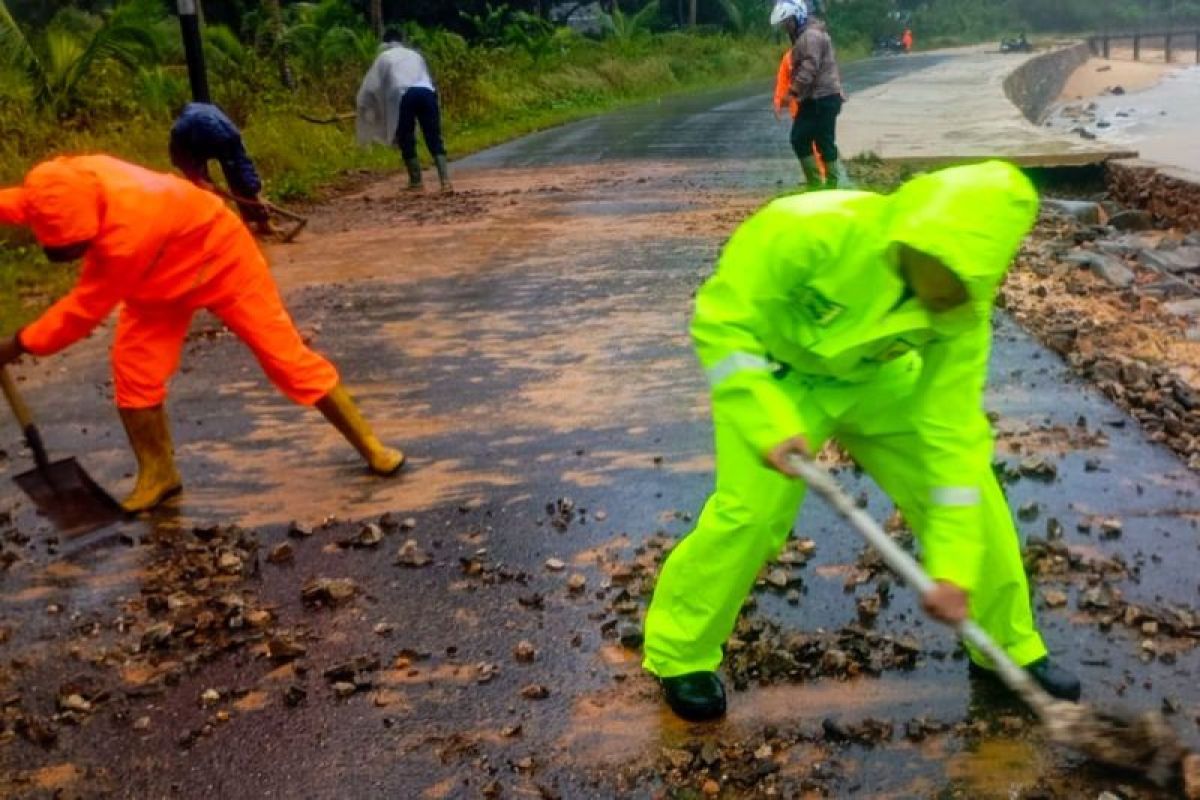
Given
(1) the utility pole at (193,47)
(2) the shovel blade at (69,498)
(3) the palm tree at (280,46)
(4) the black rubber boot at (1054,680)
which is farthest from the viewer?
(3) the palm tree at (280,46)

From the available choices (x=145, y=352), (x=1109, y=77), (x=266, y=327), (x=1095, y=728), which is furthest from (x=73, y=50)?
(x=1109, y=77)

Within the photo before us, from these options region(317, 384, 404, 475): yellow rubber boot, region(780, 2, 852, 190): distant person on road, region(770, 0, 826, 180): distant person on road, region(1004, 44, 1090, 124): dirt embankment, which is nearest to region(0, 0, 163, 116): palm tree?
region(770, 0, 826, 180): distant person on road

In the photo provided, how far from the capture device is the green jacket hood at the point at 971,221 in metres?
2.88

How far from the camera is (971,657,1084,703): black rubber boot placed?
3611 mm

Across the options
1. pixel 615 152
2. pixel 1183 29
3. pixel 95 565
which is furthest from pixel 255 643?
pixel 1183 29

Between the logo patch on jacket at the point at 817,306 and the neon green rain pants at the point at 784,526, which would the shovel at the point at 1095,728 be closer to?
the neon green rain pants at the point at 784,526

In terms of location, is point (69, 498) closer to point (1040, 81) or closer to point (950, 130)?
point (950, 130)

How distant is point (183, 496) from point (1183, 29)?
75387 millimetres

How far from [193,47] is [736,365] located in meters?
10.8

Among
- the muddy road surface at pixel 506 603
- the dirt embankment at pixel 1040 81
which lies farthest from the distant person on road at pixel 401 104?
the dirt embankment at pixel 1040 81

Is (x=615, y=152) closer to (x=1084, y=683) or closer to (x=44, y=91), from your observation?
(x=44, y=91)

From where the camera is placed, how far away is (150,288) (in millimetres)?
5059

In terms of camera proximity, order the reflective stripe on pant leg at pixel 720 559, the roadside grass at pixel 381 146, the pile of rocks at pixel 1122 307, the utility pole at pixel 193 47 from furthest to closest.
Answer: the utility pole at pixel 193 47 → the roadside grass at pixel 381 146 → the pile of rocks at pixel 1122 307 → the reflective stripe on pant leg at pixel 720 559

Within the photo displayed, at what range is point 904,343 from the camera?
320cm
